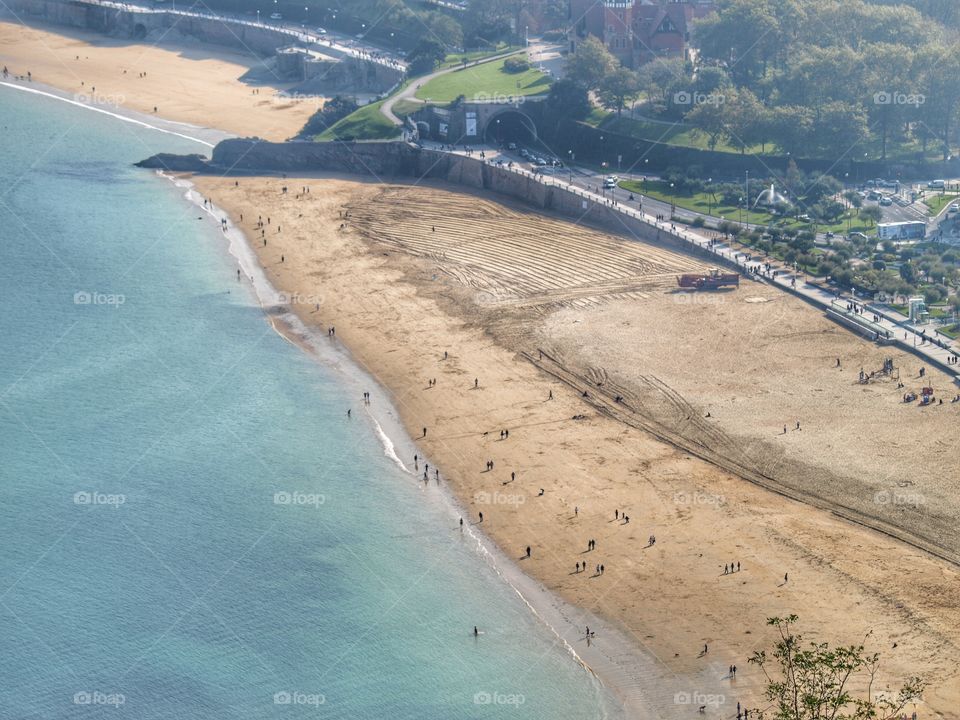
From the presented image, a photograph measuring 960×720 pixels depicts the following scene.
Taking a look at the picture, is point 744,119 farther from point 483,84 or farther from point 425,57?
point 425,57

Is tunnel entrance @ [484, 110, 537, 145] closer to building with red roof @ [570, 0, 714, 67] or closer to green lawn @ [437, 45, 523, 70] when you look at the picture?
building with red roof @ [570, 0, 714, 67]

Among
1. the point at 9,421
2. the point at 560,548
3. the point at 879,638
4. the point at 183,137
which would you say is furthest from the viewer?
the point at 183,137

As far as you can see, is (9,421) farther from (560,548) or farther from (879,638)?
(879,638)

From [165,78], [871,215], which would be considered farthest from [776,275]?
A: [165,78]

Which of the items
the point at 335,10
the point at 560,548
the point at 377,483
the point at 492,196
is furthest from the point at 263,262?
the point at 335,10

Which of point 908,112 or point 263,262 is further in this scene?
point 908,112

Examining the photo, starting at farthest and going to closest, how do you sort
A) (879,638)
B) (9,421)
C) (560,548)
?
(9,421) → (560,548) → (879,638)

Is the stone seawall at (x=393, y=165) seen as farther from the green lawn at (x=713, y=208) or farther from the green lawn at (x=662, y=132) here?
the green lawn at (x=662, y=132)
